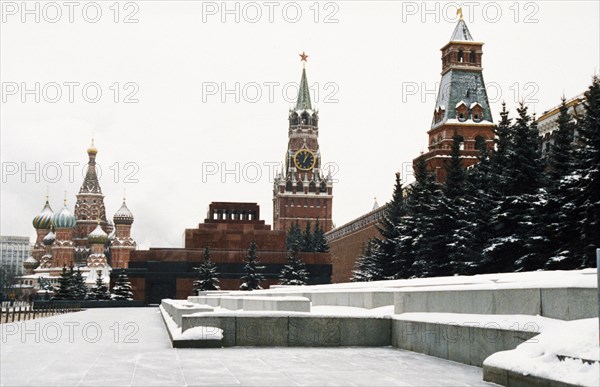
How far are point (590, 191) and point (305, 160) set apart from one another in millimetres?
135230

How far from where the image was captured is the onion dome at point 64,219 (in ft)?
473

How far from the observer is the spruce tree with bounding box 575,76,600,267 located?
2466cm

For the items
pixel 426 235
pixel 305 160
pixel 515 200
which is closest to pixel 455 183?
pixel 426 235

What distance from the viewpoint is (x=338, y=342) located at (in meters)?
13.1

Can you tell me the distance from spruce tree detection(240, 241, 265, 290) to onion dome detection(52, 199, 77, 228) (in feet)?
282

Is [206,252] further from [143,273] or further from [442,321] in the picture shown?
[442,321]

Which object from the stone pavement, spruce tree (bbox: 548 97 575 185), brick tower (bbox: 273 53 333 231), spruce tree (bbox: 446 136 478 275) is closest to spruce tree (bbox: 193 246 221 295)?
spruce tree (bbox: 446 136 478 275)

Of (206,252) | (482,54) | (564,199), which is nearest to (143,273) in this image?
(206,252)

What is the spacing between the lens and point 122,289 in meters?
67.6

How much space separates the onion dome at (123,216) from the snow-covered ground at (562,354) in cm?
12710

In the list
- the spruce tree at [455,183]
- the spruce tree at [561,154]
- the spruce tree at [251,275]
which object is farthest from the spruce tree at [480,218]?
the spruce tree at [251,275]

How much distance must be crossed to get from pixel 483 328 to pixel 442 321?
1.52 meters

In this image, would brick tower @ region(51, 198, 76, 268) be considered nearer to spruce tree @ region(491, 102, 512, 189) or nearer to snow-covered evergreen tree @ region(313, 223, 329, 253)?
snow-covered evergreen tree @ region(313, 223, 329, 253)

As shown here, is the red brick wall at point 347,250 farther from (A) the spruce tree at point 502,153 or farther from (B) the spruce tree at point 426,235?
(A) the spruce tree at point 502,153
